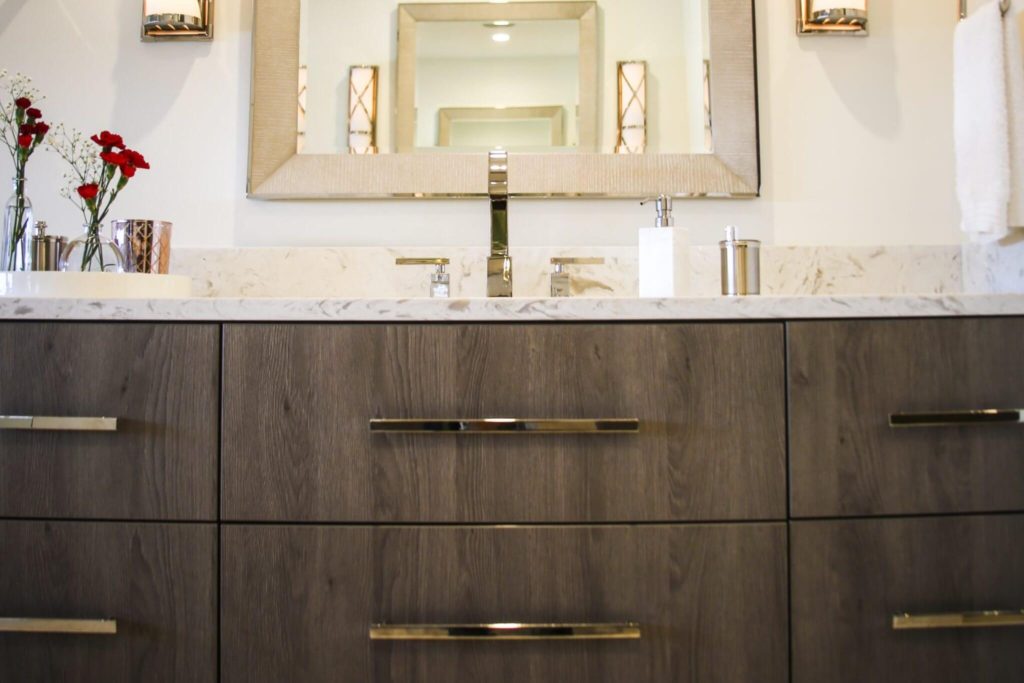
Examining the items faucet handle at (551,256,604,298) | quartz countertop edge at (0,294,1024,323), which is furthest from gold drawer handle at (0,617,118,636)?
faucet handle at (551,256,604,298)

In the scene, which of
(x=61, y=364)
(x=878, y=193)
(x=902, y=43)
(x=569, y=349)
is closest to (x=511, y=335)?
(x=569, y=349)

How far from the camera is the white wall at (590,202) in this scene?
1364 mm

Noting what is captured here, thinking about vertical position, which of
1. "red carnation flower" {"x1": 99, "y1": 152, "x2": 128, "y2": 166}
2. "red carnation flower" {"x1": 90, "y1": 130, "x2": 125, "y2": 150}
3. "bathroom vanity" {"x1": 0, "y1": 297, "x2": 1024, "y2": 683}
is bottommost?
"bathroom vanity" {"x1": 0, "y1": 297, "x2": 1024, "y2": 683}

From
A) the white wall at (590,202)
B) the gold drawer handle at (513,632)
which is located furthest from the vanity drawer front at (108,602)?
the white wall at (590,202)

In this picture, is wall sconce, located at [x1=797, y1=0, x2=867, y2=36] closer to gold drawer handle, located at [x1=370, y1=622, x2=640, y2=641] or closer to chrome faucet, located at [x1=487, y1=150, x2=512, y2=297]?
chrome faucet, located at [x1=487, y1=150, x2=512, y2=297]

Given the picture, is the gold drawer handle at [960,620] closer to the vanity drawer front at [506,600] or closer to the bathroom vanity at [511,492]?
the bathroom vanity at [511,492]

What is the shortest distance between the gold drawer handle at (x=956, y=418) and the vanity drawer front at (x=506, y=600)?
0.20 metres

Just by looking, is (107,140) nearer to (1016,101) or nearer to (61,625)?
(61,625)

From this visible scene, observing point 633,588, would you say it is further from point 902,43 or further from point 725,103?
point 902,43

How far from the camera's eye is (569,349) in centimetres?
84

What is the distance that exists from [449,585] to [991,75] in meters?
1.16

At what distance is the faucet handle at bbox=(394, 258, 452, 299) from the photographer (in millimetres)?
1206

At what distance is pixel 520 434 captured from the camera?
32.9 inches

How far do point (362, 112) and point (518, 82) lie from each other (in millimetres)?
311
